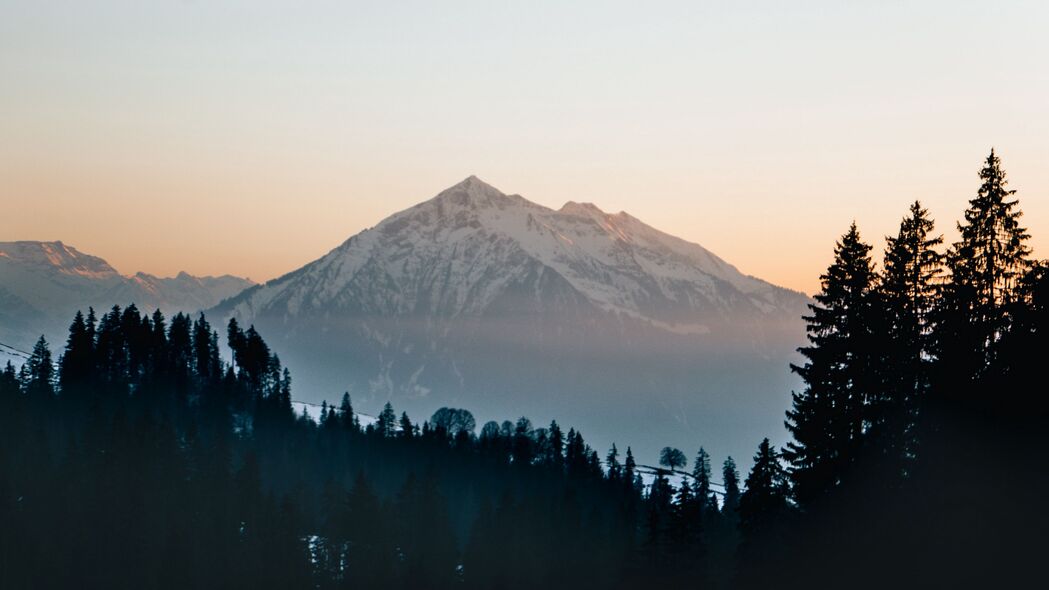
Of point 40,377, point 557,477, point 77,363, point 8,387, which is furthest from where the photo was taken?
point 557,477

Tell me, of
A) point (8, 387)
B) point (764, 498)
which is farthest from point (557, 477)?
point (764, 498)

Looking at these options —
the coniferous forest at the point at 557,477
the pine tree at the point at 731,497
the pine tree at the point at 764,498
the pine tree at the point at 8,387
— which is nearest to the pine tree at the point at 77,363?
the coniferous forest at the point at 557,477

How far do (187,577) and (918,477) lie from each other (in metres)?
78.6

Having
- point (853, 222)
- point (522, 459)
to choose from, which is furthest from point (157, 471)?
point (853, 222)

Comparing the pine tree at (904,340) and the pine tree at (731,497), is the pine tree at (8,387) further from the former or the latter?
the pine tree at (904,340)

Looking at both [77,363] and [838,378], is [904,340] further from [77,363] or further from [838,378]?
[77,363]

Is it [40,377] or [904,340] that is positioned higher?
[40,377]

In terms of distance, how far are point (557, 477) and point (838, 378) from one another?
12651 cm

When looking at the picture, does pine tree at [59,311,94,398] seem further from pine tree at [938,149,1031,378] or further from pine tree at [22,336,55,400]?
pine tree at [938,149,1031,378]

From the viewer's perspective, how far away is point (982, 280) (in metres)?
49.8

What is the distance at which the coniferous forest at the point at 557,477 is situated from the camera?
46.3 meters

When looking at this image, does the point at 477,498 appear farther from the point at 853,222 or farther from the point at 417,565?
the point at 853,222

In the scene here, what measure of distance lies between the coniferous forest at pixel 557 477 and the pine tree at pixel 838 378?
9cm

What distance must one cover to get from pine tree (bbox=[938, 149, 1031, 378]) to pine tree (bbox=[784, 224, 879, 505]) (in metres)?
3.21
